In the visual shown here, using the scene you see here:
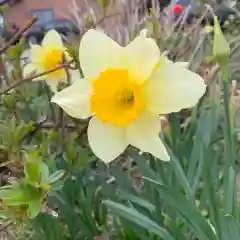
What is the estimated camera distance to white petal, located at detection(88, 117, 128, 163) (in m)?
0.61

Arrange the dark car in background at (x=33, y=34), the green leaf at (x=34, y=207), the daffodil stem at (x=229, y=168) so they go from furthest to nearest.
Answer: the dark car in background at (x=33, y=34), the daffodil stem at (x=229, y=168), the green leaf at (x=34, y=207)

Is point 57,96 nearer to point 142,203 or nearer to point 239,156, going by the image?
point 142,203

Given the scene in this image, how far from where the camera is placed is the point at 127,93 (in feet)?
2.05

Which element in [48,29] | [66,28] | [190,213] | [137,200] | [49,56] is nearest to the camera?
[190,213]

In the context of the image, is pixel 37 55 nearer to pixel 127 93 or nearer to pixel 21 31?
pixel 21 31

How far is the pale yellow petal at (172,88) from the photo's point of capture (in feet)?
1.90

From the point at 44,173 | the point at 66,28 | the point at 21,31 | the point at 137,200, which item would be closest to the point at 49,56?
the point at 21,31

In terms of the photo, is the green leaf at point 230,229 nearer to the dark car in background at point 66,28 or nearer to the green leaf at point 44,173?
the green leaf at point 44,173

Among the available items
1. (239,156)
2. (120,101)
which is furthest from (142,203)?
(239,156)

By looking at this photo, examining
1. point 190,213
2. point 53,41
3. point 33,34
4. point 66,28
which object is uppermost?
point 53,41

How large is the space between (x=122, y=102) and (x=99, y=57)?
62 millimetres

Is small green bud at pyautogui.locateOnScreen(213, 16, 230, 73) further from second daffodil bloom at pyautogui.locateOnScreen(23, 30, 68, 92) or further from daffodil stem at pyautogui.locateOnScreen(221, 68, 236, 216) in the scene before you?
second daffodil bloom at pyautogui.locateOnScreen(23, 30, 68, 92)

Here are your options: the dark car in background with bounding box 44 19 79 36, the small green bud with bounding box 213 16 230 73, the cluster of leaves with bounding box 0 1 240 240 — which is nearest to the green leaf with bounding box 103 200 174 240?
the cluster of leaves with bounding box 0 1 240 240

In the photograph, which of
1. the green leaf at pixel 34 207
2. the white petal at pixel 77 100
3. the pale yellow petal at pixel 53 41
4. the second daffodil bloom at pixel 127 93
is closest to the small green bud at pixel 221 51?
the second daffodil bloom at pixel 127 93
